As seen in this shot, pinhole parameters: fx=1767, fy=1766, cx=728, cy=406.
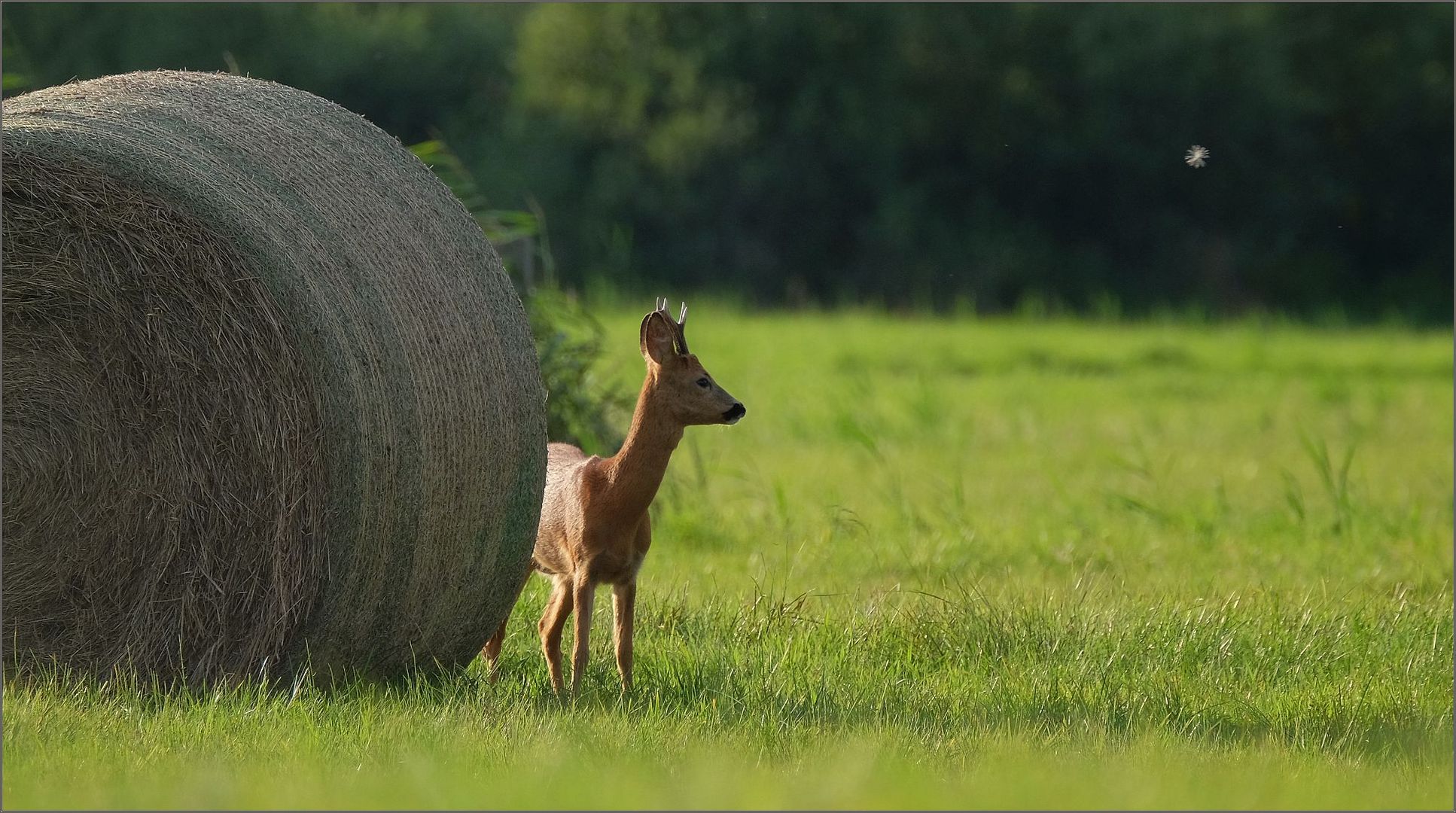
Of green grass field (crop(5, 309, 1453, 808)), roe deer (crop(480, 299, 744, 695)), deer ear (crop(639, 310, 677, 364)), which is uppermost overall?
deer ear (crop(639, 310, 677, 364))

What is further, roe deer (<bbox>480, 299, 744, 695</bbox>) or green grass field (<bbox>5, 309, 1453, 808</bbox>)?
roe deer (<bbox>480, 299, 744, 695</bbox>)

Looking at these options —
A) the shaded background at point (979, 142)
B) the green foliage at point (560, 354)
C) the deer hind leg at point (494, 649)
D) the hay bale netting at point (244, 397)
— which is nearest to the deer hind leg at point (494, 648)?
the deer hind leg at point (494, 649)

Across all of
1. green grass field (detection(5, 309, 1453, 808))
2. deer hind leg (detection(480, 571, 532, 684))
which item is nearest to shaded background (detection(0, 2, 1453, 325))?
green grass field (detection(5, 309, 1453, 808))

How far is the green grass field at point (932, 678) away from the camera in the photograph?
4.61 meters

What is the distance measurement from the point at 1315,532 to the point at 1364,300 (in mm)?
22032

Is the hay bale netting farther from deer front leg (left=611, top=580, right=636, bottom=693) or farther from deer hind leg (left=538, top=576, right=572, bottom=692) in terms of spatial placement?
deer front leg (left=611, top=580, right=636, bottom=693)

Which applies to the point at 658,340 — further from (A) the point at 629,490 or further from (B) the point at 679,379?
(A) the point at 629,490

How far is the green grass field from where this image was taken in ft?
15.1

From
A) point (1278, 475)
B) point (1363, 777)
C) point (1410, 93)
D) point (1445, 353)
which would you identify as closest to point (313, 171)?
point (1363, 777)

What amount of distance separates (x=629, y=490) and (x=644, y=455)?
0.13 meters

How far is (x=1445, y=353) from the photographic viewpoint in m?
19.7

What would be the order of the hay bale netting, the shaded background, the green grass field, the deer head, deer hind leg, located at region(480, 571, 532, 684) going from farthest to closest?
the shaded background < deer hind leg, located at region(480, 571, 532, 684) < the deer head < the hay bale netting < the green grass field

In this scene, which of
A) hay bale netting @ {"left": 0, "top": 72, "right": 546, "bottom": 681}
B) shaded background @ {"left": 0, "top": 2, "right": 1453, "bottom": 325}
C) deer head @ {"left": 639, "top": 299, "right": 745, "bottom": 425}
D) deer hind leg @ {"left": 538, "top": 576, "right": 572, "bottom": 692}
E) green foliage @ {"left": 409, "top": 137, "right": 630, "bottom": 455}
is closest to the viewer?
hay bale netting @ {"left": 0, "top": 72, "right": 546, "bottom": 681}

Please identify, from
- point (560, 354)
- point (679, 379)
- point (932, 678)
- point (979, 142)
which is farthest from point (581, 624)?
point (979, 142)
